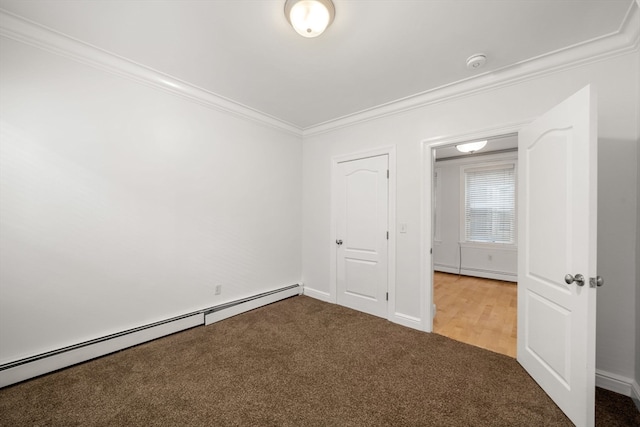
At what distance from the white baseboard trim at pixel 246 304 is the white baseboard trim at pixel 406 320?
156 centimetres

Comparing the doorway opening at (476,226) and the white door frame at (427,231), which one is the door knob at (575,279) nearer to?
the white door frame at (427,231)

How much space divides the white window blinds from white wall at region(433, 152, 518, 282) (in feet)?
0.50

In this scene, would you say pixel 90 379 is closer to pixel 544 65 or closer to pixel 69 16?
pixel 69 16

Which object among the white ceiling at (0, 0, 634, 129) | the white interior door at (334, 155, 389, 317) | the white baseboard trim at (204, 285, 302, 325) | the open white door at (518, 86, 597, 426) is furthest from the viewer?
the white interior door at (334, 155, 389, 317)

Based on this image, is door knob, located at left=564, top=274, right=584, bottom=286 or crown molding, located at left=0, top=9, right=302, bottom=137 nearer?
door knob, located at left=564, top=274, right=584, bottom=286

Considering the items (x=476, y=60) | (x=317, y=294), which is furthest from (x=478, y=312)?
(x=476, y=60)

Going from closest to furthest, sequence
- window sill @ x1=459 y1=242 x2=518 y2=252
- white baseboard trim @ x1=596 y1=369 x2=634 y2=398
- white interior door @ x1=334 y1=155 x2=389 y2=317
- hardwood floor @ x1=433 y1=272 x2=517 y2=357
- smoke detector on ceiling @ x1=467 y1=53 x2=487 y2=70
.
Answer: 1. white baseboard trim @ x1=596 y1=369 x2=634 y2=398
2. smoke detector on ceiling @ x1=467 y1=53 x2=487 y2=70
3. hardwood floor @ x1=433 y1=272 x2=517 y2=357
4. white interior door @ x1=334 y1=155 x2=389 y2=317
5. window sill @ x1=459 y1=242 x2=518 y2=252

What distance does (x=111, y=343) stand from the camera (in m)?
2.24

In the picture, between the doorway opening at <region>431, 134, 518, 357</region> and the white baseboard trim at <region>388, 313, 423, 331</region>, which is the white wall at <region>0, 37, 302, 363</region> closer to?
the white baseboard trim at <region>388, 313, 423, 331</region>

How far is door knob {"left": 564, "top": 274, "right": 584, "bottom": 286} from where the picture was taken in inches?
59.7

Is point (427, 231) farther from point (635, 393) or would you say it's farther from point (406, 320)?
point (635, 393)

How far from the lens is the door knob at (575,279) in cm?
152

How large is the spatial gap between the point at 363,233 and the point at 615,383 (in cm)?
246

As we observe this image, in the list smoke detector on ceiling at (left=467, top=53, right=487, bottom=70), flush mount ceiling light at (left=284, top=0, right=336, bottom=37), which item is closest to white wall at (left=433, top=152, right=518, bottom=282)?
smoke detector on ceiling at (left=467, top=53, right=487, bottom=70)
